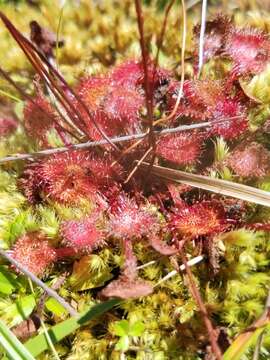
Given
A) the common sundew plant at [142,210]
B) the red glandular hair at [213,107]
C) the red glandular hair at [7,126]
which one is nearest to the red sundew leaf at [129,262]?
the common sundew plant at [142,210]

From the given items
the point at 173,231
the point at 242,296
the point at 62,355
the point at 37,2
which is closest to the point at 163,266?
the point at 173,231

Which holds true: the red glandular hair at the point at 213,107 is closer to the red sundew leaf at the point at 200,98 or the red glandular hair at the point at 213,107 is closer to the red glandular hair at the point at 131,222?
the red sundew leaf at the point at 200,98

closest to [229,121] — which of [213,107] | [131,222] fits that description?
[213,107]

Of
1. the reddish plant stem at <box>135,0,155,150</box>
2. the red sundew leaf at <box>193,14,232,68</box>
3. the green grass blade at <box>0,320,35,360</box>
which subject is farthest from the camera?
the red sundew leaf at <box>193,14,232,68</box>

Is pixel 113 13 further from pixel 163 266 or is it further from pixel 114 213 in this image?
pixel 163 266

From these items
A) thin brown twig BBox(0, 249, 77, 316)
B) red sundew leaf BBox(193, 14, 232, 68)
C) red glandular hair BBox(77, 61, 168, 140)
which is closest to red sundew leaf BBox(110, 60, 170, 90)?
red glandular hair BBox(77, 61, 168, 140)

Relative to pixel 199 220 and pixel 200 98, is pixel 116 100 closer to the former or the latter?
pixel 200 98

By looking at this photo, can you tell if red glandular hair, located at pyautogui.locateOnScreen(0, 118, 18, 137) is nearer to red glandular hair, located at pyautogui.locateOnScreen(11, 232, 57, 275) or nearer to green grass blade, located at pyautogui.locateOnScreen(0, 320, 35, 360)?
red glandular hair, located at pyautogui.locateOnScreen(11, 232, 57, 275)

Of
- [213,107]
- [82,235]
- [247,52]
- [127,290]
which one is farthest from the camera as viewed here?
[247,52]
